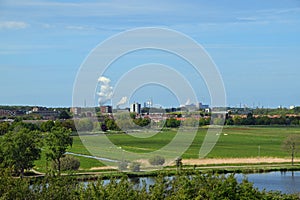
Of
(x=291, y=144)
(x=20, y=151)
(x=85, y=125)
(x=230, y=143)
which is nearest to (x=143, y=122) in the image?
(x=230, y=143)

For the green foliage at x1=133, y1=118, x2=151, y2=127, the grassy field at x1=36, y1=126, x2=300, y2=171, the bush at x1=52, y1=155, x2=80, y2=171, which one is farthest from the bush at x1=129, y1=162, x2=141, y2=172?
the green foliage at x1=133, y1=118, x2=151, y2=127

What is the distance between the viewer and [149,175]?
37188 millimetres

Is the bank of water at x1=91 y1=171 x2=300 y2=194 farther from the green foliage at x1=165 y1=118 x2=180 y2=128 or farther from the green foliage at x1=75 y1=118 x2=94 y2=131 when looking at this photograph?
the green foliage at x1=165 y1=118 x2=180 y2=128

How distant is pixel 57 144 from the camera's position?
37.9 meters

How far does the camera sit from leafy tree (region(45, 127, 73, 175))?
37.6 m

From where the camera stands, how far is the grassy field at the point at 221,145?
5021 centimetres

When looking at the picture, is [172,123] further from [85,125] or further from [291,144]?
[291,144]

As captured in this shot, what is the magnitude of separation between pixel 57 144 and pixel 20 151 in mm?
2245

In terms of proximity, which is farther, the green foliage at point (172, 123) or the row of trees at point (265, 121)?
the row of trees at point (265, 121)

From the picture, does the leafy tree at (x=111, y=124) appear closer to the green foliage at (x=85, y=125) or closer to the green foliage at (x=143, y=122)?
the green foliage at (x=85, y=125)

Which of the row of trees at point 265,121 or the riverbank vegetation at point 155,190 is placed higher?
the row of trees at point 265,121

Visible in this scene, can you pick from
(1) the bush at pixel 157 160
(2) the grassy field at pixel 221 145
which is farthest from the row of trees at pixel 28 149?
(1) the bush at pixel 157 160

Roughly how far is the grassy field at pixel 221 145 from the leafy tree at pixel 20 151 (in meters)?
4.52

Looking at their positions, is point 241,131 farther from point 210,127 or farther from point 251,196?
point 251,196
